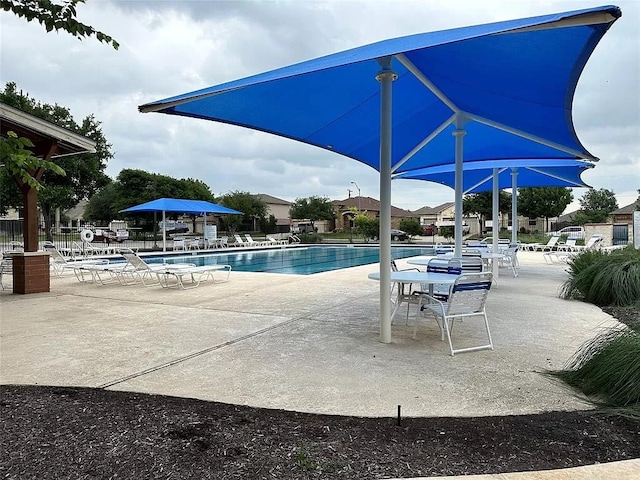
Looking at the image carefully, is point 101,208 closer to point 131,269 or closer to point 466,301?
point 131,269

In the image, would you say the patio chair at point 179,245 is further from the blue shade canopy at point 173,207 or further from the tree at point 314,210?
the tree at point 314,210

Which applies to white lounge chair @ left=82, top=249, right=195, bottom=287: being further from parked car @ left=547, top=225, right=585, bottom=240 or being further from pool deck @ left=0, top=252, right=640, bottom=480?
parked car @ left=547, top=225, right=585, bottom=240


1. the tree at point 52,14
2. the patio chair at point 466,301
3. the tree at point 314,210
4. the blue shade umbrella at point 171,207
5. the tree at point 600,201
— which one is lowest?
the patio chair at point 466,301

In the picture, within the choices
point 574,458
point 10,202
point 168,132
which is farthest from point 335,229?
point 574,458

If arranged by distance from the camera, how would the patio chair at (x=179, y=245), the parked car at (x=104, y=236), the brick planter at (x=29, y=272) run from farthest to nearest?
the parked car at (x=104, y=236) → the patio chair at (x=179, y=245) → the brick planter at (x=29, y=272)

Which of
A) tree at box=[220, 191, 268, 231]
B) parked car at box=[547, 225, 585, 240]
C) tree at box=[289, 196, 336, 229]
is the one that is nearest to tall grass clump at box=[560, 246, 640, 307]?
parked car at box=[547, 225, 585, 240]

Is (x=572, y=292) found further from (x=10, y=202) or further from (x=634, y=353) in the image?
(x=10, y=202)

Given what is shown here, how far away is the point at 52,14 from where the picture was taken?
2170 millimetres

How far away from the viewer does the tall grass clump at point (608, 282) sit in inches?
271

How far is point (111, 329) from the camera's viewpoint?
543 centimetres

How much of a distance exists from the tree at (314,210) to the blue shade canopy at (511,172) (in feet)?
120

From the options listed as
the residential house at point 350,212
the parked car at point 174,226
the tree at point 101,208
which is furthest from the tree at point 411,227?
the tree at point 101,208

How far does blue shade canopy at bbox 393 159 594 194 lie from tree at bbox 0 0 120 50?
344 inches

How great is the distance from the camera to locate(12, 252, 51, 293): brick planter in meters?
8.31
